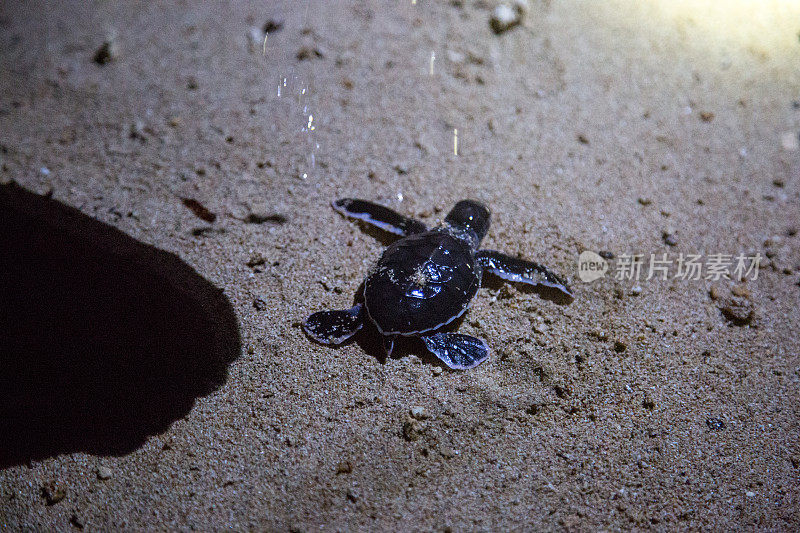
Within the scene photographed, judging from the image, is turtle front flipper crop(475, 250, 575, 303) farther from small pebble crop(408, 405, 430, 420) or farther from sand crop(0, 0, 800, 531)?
small pebble crop(408, 405, 430, 420)

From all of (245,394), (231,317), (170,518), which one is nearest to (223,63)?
(231,317)

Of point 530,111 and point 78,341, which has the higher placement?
point 530,111

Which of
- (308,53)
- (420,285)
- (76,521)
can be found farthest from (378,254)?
(308,53)

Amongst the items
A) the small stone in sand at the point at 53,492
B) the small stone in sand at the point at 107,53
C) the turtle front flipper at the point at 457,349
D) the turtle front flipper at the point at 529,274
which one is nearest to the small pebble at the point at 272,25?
the small stone in sand at the point at 107,53

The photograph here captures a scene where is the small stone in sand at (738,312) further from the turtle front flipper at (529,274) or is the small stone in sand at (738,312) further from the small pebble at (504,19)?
the small pebble at (504,19)

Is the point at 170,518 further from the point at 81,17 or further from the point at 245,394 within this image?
the point at 81,17

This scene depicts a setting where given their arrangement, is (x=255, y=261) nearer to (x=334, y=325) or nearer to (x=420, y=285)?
(x=334, y=325)
